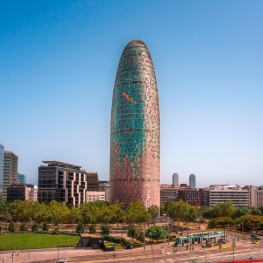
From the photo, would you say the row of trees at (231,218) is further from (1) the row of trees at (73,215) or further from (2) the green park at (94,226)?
(1) the row of trees at (73,215)

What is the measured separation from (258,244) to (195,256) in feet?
77.1

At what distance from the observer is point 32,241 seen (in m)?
91.4

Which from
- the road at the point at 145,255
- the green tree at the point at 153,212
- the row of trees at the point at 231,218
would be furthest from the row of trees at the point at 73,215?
the road at the point at 145,255

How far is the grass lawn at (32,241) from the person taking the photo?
84394 millimetres

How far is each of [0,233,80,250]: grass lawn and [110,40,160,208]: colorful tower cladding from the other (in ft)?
211

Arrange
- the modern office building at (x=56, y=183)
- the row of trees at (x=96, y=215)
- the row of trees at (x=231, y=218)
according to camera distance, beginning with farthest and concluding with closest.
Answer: the modern office building at (x=56, y=183) < the row of trees at (x=96, y=215) < the row of trees at (x=231, y=218)

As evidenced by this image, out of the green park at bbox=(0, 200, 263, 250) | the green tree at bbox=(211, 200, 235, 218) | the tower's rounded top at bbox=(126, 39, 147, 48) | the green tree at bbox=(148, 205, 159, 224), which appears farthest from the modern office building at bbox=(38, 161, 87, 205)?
the green tree at bbox=(211, 200, 235, 218)

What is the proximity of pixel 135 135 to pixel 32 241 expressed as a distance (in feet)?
267

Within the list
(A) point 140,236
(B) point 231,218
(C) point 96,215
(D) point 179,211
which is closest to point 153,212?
(D) point 179,211

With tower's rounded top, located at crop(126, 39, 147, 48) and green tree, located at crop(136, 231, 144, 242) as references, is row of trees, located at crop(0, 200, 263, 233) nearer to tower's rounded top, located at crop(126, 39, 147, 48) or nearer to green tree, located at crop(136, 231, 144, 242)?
green tree, located at crop(136, 231, 144, 242)

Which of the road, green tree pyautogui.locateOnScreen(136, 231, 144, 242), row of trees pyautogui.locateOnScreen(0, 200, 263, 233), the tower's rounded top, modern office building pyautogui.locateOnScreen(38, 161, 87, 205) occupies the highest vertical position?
the tower's rounded top

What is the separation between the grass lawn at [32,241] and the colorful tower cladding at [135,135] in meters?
64.4

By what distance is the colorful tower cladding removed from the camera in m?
162

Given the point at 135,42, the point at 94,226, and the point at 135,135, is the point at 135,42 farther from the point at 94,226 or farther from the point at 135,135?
the point at 94,226
